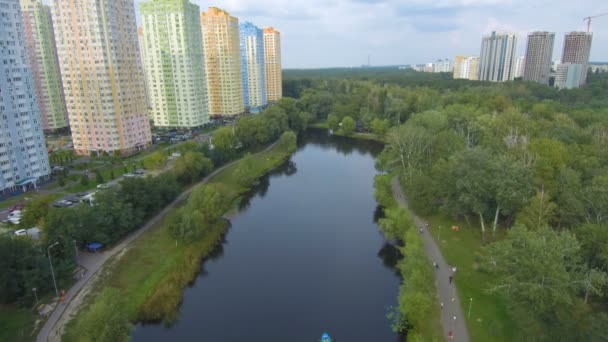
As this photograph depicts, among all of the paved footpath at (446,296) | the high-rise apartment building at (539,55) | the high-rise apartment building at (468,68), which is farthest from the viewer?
the high-rise apartment building at (468,68)

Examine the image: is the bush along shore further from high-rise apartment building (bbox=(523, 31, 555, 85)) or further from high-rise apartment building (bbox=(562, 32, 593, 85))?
high-rise apartment building (bbox=(562, 32, 593, 85))

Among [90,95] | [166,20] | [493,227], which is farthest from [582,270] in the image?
[166,20]

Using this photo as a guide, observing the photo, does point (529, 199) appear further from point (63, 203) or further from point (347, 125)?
point (347, 125)

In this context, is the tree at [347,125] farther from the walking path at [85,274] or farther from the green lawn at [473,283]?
the walking path at [85,274]

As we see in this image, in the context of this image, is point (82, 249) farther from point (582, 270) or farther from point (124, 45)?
point (124, 45)

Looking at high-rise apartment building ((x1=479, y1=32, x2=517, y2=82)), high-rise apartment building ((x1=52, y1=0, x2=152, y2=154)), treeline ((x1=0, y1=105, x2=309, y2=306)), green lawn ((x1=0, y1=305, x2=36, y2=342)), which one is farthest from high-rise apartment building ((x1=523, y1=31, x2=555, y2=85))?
green lawn ((x1=0, y1=305, x2=36, y2=342))

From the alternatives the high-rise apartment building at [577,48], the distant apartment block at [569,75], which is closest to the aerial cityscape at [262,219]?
the distant apartment block at [569,75]
